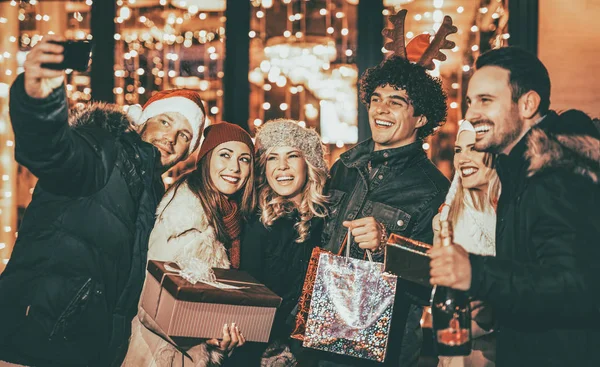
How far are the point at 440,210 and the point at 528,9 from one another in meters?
2.72

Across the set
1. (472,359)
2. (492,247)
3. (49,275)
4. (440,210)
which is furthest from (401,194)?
(49,275)

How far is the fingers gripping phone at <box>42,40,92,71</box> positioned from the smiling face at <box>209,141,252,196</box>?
62.5 inches

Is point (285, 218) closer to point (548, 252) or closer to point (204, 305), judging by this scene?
point (204, 305)

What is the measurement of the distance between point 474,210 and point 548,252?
118 cm

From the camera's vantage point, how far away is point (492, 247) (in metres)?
3.29

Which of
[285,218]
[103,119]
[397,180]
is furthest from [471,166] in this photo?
[103,119]

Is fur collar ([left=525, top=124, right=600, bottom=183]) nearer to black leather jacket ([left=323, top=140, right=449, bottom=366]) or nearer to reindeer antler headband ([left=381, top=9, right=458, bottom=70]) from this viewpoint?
black leather jacket ([left=323, top=140, right=449, bottom=366])

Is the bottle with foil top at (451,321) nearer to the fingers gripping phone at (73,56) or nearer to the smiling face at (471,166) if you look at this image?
the smiling face at (471,166)

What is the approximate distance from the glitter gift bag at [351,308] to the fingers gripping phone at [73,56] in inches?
62.3

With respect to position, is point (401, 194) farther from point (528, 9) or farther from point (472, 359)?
point (528, 9)

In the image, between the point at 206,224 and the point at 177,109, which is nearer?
the point at 206,224

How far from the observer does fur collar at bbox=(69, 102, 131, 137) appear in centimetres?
330

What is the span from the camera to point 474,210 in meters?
3.47

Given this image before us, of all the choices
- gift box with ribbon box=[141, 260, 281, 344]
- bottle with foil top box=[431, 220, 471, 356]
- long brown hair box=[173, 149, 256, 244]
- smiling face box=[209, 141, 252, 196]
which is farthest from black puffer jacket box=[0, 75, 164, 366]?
bottle with foil top box=[431, 220, 471, 356]
